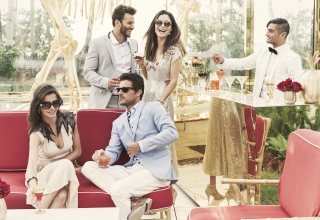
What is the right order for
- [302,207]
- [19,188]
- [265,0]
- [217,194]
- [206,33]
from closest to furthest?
[302,207] < [19,188] < [217,194] < [265,0] < [206,33]

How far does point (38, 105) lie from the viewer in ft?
10.5

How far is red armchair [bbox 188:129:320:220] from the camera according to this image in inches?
90.6

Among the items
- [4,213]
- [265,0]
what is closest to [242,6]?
[265,0]

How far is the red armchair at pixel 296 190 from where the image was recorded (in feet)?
7.55

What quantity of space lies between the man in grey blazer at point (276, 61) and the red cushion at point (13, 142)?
196 cm

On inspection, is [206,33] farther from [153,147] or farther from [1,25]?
[153,147]

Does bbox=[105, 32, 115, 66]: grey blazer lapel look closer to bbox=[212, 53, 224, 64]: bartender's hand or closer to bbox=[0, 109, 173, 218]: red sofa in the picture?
bbox=[0, 109, 173, 218]: red sofa

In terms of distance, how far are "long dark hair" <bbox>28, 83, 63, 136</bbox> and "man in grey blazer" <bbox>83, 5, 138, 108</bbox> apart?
0.85 m

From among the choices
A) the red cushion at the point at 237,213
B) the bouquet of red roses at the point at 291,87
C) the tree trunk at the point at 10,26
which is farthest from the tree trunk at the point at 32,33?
the red cushion at the point at 237,213

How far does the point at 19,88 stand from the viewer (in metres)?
6.27

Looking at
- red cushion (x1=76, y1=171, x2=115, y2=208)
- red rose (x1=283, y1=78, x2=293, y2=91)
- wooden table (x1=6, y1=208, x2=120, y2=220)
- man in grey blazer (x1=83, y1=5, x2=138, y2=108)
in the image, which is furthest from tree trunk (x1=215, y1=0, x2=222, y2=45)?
wooden table (x1=6, y1=208, x2=120, y2=220)

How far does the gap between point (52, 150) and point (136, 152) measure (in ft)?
1.89

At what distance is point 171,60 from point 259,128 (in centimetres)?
110

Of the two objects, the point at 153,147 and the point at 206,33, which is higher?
the point at 206,33
